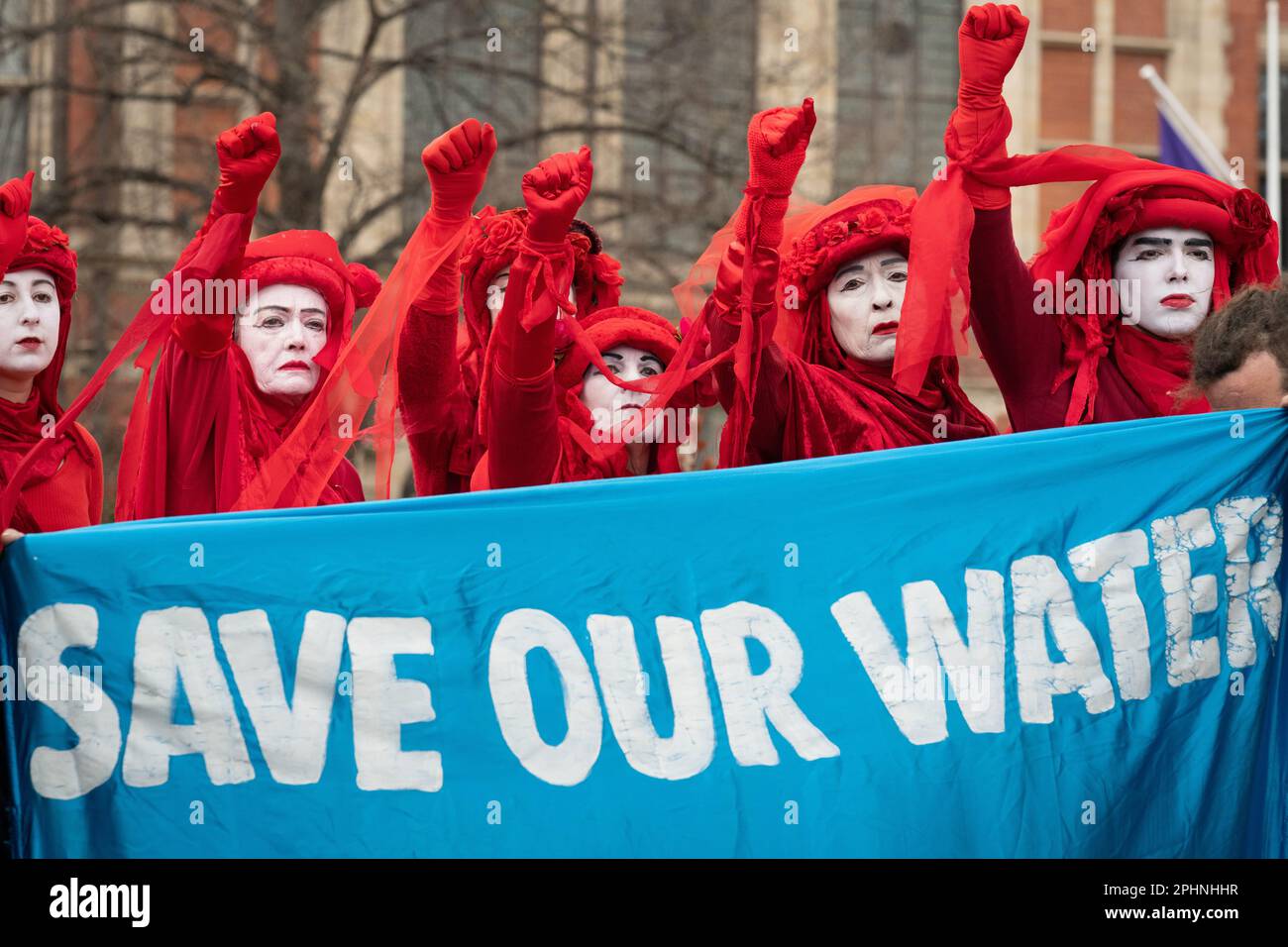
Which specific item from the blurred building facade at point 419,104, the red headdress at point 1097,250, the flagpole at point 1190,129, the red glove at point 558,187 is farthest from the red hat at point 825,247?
the flagpole at point 1190,129

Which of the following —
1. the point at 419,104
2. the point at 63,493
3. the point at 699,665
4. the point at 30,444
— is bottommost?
the point at 699,665

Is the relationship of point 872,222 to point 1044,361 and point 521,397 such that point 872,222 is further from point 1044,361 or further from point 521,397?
point 521,397

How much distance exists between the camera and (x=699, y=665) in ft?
12.4

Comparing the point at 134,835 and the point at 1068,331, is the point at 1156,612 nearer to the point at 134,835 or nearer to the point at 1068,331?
the point at 1068,331

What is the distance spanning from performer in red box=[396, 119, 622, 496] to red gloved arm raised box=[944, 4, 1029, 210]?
83 cm

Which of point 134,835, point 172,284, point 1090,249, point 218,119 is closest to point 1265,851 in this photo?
point 1090,249

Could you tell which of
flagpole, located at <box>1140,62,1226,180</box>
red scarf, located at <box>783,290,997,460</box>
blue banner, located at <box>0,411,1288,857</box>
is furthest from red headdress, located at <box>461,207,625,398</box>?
flagpole, located at <box>1140,62,1226,180</box>

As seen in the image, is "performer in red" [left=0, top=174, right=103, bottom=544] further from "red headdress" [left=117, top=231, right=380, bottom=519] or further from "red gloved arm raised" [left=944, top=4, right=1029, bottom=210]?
"red gloved arm raised" [left=944, top=4, right=1029, bottom=210]

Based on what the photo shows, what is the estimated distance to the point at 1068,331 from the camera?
14.9ft

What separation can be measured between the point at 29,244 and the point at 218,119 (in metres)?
10.1

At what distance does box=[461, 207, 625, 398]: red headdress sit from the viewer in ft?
16.6

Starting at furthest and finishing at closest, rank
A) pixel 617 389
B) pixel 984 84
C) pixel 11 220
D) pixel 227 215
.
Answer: pixel 617 389 < pixel 11 220 < pixel 227 215 < pixel 984 84

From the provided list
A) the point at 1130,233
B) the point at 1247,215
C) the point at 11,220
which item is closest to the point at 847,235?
the point at 1130,233

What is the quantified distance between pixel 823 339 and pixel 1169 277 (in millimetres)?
725
